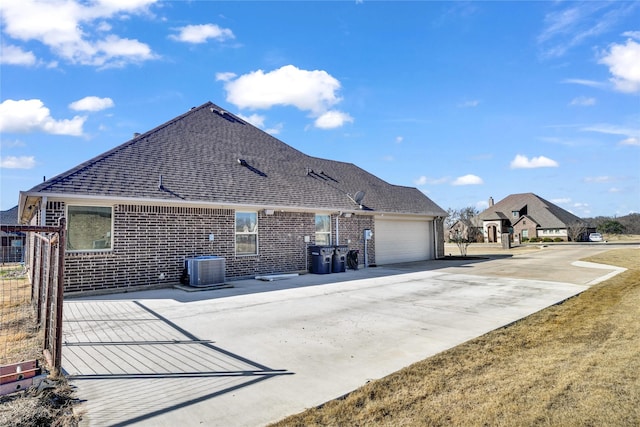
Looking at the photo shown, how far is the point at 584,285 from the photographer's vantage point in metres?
11.7

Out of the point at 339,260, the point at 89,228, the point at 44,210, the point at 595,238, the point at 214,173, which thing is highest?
the point at 214,173

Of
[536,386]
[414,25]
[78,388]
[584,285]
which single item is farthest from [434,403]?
[414,25]

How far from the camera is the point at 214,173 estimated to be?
1387cm

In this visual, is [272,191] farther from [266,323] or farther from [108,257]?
[266,323]

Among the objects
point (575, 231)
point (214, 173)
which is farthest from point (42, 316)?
point (575, 231)

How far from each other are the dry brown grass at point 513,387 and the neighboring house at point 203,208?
9202 millimetres

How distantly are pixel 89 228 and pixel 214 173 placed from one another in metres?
4.62

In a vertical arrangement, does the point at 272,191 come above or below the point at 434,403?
above

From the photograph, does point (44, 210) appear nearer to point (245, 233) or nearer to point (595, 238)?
point (245, 233)

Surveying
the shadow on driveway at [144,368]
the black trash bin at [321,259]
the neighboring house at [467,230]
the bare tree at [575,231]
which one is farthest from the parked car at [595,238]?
the shadow on driveway at [144,368]

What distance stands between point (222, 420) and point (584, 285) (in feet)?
40.4

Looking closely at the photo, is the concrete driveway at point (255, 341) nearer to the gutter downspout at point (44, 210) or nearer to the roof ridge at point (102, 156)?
the gutter downspout at point (44, 210)

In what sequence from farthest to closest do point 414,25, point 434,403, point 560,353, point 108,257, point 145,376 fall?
point 414,25
point 108,257
point 560,353
point 145,376
point 434,403

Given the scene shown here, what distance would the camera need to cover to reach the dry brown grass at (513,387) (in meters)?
3.37
